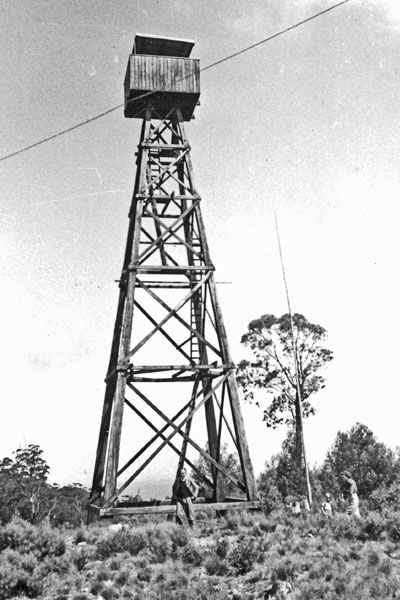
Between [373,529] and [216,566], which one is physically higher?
[373,529]

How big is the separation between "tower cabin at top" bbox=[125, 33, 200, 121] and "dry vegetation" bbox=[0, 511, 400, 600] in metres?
8.67

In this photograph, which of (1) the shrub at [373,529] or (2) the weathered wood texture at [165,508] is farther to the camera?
(2) the weathered wood texture at [165,508]

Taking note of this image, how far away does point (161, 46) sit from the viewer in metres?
12.6

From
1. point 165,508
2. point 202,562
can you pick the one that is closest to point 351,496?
point 165,508

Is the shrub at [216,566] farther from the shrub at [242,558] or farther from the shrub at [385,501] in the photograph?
the shrub at [385,501]

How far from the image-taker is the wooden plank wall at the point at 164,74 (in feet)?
39.7

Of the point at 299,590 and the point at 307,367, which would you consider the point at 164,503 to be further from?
the point at 307,367

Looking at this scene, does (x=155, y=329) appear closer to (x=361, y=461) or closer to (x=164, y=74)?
(x=164, y=74)

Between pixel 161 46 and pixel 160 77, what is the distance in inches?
38.2

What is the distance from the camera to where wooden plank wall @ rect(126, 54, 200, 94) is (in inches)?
477

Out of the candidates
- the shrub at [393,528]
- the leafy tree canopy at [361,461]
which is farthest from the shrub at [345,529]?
the leafy tree canopy at [361,461]

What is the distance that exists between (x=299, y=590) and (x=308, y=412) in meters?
19.7

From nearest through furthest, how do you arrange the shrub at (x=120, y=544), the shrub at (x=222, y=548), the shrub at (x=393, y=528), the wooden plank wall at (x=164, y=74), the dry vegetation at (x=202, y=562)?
the dry vegetation at (x=202, y=562) < the shrub at (x=222, y=548) < the shrub at (x=120, y=544) < the shrub at (x=393, y=528) < the wooden plank wall at (x=164, y=74)

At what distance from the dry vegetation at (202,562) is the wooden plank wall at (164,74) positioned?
896cm
